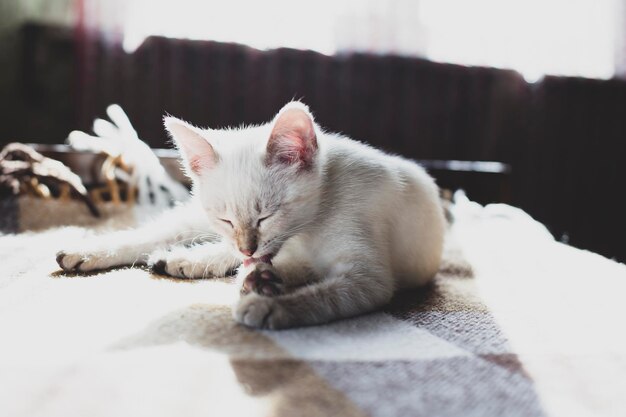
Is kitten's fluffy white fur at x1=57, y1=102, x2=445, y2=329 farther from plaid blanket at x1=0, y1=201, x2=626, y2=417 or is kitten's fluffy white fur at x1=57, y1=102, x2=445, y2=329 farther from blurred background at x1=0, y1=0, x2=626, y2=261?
blurred background at x1=0, y1=0, x2=626, y2=261

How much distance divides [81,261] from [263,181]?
0.45 metres

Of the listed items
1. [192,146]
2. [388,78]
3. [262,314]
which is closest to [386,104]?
[388,78]

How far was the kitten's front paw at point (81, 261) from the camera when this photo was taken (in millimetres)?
1145

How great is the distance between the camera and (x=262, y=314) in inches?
32.6

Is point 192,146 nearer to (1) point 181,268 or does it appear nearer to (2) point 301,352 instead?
(1) point 181,268

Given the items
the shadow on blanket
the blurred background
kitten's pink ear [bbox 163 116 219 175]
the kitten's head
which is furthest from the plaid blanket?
the blurred background

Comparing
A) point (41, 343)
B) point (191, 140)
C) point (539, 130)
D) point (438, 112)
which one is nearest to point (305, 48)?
point (438, 112)

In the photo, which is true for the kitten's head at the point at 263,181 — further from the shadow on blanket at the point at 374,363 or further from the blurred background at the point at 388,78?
the blurred background at the point at 388,78

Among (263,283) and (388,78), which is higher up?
(388,78)

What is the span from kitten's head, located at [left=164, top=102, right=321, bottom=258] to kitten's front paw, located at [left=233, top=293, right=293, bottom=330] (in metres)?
0.16

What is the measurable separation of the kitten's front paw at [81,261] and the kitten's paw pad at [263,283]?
39 cm

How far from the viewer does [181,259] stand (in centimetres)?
118

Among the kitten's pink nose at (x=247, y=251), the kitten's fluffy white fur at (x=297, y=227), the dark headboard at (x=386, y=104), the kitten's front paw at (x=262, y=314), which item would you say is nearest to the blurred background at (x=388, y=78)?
the dark headboard at (x=386, y=104)

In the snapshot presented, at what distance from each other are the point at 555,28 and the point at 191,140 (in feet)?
7.89
